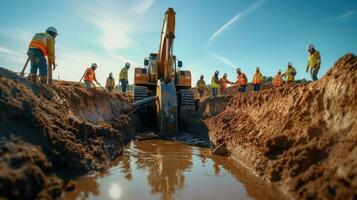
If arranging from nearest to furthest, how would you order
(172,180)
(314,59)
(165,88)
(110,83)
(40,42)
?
(172,180) → (40,42) → (314,59) → (165,88) → (110,83)

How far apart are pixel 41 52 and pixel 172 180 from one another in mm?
5053

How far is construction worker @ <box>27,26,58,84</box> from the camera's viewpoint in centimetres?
725

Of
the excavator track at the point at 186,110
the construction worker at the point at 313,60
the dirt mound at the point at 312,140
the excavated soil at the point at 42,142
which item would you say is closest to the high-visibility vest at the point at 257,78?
the excavator track at the point at 186,110

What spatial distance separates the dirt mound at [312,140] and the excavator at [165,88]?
11.8 feet

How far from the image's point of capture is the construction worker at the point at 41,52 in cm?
725

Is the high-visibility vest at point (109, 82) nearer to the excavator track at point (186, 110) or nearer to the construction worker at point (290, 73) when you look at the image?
the excavator track at point (186, 110)

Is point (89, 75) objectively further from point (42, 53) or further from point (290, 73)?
point (290, 73)

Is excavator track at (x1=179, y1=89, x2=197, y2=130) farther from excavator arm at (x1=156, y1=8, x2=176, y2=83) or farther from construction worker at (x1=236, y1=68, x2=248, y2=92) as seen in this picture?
construction worker at (x1=236, y1=68, x2=248, y2=92)

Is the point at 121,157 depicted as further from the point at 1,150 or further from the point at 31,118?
the point at 1,150

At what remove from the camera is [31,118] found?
4504 millimetres

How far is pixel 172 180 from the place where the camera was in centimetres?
489

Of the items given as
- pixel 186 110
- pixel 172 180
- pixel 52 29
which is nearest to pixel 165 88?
pixel 186 110

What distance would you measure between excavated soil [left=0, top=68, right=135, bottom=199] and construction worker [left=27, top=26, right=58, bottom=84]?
0.71 metres

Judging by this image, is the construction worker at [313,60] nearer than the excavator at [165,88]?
Yes
